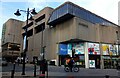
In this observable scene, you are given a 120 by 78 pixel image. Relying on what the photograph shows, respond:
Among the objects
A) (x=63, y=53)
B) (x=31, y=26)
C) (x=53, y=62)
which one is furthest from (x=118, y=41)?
(x=31, y=26)

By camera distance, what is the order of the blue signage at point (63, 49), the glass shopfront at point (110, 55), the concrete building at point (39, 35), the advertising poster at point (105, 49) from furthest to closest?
the concrete building at point (39, 35) < the blue signage at point (63, 49) < the advertising poster at point (105, 49) < the glass shopfront at point (110, 55)

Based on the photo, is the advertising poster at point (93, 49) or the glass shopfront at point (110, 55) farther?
the glass shopfront at point (110, 55)

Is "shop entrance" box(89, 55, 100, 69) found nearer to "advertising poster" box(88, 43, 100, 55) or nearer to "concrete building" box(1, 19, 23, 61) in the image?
"advertising poster" box(88, 43, 100, 55)

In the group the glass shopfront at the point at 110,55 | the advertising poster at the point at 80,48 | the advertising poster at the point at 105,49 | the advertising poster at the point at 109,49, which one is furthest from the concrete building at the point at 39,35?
the glass shopfront at the point at 110,55

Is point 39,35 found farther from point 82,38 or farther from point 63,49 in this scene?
point 82,38

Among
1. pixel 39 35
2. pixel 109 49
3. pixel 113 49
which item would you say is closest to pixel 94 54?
pixel 109 49

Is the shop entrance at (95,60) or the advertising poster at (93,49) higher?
the advertising poster at (93,49)

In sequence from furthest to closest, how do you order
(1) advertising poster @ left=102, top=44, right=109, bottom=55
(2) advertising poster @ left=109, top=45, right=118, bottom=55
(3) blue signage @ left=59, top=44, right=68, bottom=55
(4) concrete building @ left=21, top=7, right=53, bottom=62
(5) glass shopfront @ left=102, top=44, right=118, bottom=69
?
(4) concrete building @ left=21, top=7, right=53, bottom=62 → (3) blue signage @ left=59, top=44, right=68, bottom=55 → (2) advertising poster @ left=109, top=45, right=118, bottom=55 → (1) advertising poster @ left=102, top=44, right=109, bottom=55 → (5) glass shopfront @ left=102, top=44, right=118, bottom=69

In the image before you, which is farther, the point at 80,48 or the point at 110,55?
the point at 110,55

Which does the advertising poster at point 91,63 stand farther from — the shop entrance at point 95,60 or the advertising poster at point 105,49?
the advertising poster at point 105,49

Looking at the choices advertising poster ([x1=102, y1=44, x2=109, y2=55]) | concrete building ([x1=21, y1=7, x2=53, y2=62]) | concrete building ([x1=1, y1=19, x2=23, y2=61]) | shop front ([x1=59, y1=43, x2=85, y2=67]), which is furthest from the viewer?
concrete building ([x1=1, y1=19, x2=23, y2=61])

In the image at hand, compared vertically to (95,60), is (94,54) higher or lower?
higher

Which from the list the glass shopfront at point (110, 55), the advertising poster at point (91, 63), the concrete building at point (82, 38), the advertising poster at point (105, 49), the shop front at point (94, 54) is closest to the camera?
the advertising poster at point (91, 63)

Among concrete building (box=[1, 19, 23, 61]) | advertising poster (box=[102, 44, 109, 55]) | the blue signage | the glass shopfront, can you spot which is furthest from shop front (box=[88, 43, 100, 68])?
concrete building (box=[1, 19, 23, 61])
